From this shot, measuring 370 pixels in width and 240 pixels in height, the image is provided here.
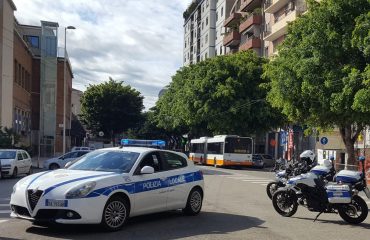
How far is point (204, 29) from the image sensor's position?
90.9 metres

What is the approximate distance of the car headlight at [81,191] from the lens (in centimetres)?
930

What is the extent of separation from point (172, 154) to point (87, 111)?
64.6m

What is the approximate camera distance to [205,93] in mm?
50281

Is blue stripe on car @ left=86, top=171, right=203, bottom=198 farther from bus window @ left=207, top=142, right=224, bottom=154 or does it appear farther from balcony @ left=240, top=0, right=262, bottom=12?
balcony @ left=240, top=0, right=262, bottom=12

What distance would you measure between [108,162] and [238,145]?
34202 mm

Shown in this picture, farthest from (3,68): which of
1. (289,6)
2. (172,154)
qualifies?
(172,154)

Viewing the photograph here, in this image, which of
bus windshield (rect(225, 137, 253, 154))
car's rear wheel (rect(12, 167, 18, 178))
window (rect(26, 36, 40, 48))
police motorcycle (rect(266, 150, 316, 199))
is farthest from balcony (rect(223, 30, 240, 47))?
police motorcycle (rect(266, 150, 316, 199))

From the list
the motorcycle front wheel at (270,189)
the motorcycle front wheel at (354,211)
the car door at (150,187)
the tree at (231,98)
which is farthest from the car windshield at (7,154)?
the tree at (231,98)

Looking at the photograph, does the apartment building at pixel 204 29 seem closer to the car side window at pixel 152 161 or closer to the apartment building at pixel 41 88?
the apartment building at pixel 41 88

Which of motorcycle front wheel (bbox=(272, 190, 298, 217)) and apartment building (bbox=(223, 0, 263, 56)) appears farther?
apartment building (bbox=(223, 0, 263, 56))

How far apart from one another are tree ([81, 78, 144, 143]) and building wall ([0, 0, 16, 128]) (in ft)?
82.1

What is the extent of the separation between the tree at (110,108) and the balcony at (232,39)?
1504 cm

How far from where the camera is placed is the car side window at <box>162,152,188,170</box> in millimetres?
11848

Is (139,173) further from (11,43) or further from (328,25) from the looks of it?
(11,43)
